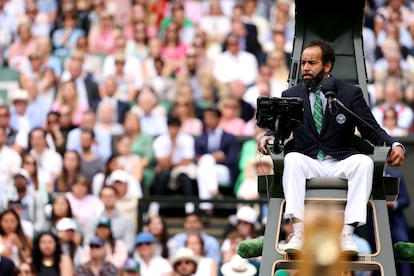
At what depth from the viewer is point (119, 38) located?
2464 centimetres

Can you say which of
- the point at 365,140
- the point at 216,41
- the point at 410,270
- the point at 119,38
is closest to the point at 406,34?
the point at 216,41

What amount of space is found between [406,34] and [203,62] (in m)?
3.50

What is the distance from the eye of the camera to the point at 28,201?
65.5 ft

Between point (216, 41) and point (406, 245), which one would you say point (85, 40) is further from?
point (406, 245)

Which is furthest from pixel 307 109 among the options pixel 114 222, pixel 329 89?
pixel 114 222

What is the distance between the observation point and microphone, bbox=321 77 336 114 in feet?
40.7

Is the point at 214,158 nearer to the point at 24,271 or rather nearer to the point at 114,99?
the point at 114,99

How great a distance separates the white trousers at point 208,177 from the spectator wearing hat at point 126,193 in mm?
815

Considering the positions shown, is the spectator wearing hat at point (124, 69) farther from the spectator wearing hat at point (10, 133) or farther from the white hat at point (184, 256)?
the white hat at point (184, 256)

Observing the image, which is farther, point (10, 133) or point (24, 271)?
point (10, 133)

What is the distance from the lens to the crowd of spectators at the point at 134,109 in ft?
63.1

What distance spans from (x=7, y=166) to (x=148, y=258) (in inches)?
115

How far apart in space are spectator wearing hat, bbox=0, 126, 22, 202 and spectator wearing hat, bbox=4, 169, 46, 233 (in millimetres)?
113

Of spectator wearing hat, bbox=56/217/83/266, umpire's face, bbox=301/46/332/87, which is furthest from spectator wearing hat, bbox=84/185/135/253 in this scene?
umpire's face, bbox=301/46/332/87
